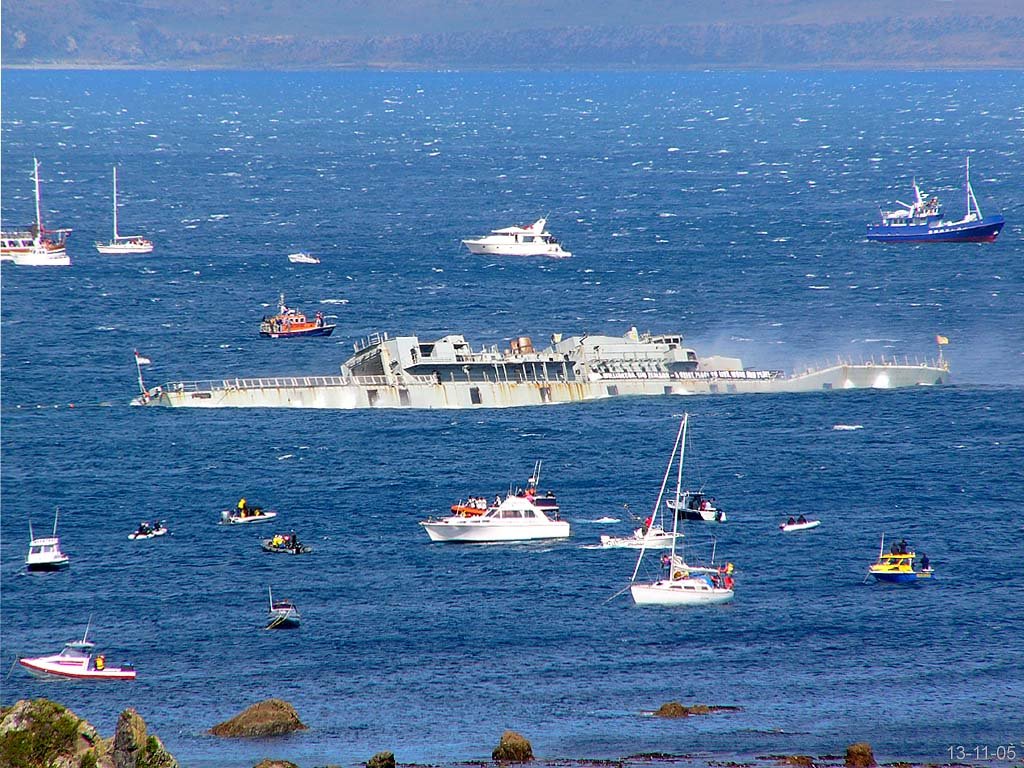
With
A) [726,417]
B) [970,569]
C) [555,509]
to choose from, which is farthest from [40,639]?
[726,417]

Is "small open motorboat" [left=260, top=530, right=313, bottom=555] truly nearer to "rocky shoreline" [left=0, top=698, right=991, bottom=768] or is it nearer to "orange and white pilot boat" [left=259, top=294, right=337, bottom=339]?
"rocky shoreline" [left=0, top=698, right=991, bottom=768]

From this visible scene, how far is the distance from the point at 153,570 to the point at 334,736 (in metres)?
31.9

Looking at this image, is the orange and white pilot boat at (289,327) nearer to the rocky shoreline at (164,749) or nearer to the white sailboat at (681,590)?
the white sailboat at (681,590)

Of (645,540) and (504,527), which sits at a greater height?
(504,527)

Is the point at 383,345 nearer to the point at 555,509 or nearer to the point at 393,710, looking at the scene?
the point at 555,509

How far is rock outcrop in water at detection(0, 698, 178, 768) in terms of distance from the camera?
217 feet

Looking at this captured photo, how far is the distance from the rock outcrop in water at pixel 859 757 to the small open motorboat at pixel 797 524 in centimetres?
3956

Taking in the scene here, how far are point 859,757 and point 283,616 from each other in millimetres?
37510

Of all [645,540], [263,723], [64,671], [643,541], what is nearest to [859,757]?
A: [263,723]

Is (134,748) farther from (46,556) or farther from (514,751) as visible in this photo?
(46,556)

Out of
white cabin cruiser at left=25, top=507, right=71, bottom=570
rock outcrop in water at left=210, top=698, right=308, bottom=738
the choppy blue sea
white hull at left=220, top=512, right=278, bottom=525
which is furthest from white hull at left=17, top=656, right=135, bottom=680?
white hull at left=220, top=512, right=278, bottom=525

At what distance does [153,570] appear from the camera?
4407 inches

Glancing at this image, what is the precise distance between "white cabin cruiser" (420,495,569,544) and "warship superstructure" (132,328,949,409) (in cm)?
4368

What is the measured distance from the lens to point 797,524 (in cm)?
11881
